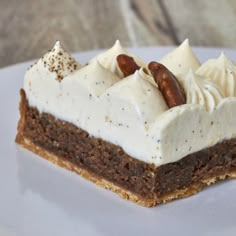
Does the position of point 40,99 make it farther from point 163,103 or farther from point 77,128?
point 163,103

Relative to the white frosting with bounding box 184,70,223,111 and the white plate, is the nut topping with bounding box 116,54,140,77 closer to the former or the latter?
the white frosting with bounding box 184,70,223,111

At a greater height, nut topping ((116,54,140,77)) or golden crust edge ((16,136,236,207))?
nut topping ((116,54,140,77))

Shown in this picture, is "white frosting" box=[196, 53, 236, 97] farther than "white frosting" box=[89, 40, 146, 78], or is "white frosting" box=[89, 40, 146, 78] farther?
"white frosting" box=[89, 40, 146, 78]

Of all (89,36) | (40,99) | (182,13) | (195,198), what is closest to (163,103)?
(195,198)

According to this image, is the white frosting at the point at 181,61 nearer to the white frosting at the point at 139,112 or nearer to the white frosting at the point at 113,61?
the white frosting at the point at 113,61

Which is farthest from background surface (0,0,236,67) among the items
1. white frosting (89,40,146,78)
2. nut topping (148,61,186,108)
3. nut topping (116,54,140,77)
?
nut topping (148,61,186,108)
